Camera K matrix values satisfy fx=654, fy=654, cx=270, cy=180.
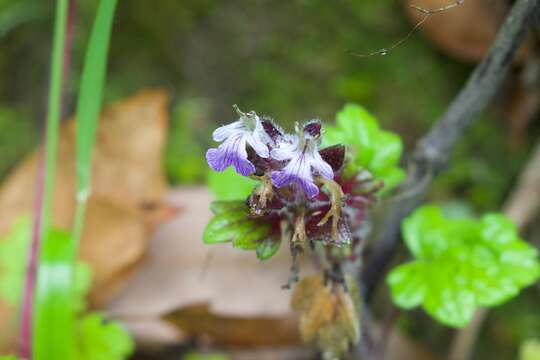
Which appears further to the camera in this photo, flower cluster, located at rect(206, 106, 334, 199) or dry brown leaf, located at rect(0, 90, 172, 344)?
dry brown leaf, located at rect(0, 90, 172, 344)

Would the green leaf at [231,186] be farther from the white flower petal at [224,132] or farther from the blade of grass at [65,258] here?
the white flower petal at [224,132]

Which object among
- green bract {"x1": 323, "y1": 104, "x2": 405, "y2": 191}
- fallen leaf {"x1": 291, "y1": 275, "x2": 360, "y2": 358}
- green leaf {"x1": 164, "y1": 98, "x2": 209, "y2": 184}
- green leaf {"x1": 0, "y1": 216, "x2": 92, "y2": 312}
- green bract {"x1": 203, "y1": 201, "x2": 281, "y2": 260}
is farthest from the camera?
green leaf {"x1": 164, "y1": 98, "x2": 209, "y2": 184}

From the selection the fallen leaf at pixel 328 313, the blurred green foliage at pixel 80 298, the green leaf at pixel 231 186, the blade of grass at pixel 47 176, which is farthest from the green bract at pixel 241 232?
the blurred green foliage at pixel 80 298

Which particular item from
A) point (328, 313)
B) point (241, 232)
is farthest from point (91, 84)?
point (328, 313)

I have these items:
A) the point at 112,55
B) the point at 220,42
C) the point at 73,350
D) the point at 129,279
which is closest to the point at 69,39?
the point at 112,55

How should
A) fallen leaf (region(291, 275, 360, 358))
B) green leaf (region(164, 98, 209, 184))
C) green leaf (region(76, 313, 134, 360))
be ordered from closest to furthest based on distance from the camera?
fallen leaf (region(291, 275, 360, 358)) < green leaf (region(76, 313, 134, 360)) < green leaf (region(164, 98, 209, 184))

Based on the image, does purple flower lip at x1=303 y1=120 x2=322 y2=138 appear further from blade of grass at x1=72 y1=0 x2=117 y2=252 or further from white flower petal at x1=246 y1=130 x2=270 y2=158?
blade of grass at x1=72 y1=0 x2=117 y2=252

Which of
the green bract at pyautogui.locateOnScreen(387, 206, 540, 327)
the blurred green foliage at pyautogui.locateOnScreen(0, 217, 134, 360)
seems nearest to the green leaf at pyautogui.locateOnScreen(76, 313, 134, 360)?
the blurred green foliage at pyautogui.locateOnScreen(0, 217, 134, 360)

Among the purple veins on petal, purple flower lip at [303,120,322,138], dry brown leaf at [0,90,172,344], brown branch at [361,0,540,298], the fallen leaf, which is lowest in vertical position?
the fallen leaf
